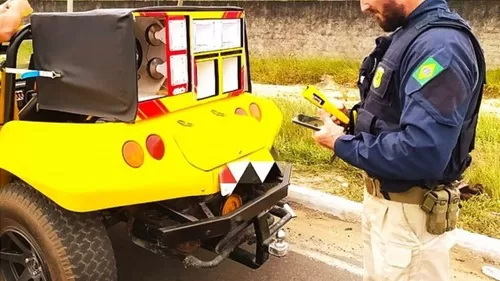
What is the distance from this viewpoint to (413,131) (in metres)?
1.92

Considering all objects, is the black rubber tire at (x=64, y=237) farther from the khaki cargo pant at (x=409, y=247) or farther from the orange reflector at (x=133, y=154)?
the khaki cargo pant at (x=409, y=247)

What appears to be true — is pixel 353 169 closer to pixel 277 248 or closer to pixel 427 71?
pixel 277 248

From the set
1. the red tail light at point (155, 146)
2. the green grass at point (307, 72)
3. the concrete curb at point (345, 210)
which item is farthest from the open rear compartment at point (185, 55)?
the green grass at point (307, 72)

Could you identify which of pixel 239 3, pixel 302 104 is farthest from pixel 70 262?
pixel 239 3

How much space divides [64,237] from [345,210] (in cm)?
220

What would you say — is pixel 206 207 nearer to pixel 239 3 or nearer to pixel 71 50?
pixel 71 50

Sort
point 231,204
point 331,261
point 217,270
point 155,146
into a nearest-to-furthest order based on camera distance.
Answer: point 155,146 → point 231,204 → point 217,270 → point 331,261

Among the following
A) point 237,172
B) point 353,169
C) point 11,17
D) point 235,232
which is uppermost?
point 11,17

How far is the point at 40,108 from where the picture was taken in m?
2.84

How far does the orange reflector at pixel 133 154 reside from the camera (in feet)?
8.07

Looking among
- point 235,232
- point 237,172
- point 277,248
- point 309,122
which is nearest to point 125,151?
point 237,172

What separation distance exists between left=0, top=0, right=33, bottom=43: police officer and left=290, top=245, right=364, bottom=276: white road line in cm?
209

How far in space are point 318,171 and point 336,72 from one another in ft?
17.9

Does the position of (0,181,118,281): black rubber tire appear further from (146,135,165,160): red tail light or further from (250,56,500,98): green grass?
(250,56,500,98): green grass
